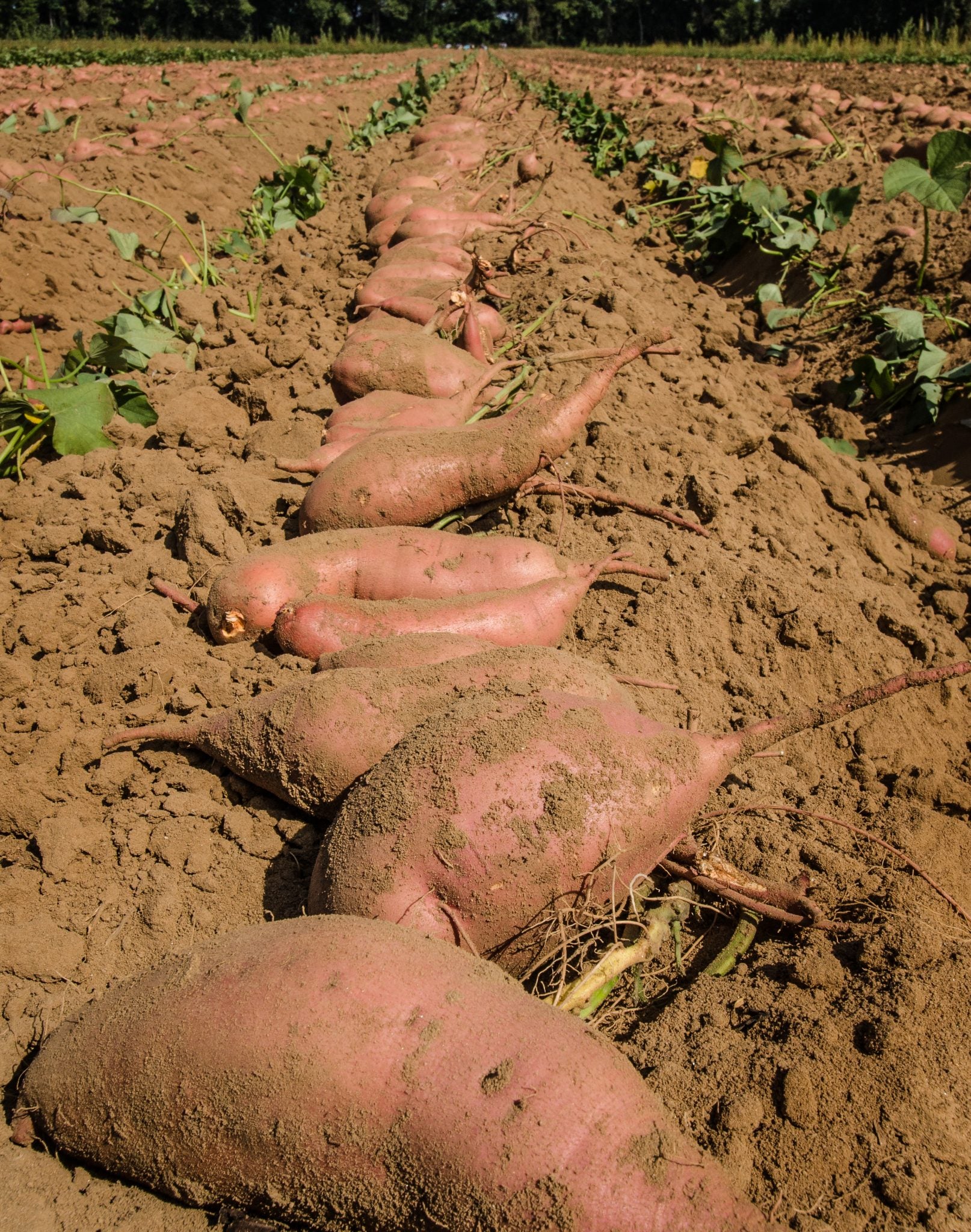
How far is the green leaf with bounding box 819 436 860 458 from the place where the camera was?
3.50 metres

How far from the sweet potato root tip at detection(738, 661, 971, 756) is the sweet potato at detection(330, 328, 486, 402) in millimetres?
2097

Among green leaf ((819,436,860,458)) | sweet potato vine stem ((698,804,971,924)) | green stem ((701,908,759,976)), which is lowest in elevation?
green stem ((701,908,759,976))

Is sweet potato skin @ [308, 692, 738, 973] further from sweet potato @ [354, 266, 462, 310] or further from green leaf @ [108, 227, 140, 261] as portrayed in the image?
green leaf @ [108, 227, 140, 261]

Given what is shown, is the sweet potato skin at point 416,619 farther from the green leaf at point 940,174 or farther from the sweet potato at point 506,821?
the green leaf at point 940,174

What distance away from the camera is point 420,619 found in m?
2.14

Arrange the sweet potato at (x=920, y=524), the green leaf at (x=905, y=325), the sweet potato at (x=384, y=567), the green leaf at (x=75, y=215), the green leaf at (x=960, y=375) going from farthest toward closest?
the green leaf at (x=75, y=215) → the green leaf at (x=905, y=325) → the green leaf at (x=960, y=375) → the sweet potato at (x=920, y=524) → the sweet potato at (x=384, y=567)

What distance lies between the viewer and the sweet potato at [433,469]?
102 inches

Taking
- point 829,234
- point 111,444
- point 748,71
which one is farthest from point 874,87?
point 111,444

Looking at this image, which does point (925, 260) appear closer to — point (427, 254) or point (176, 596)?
point (427, 254)

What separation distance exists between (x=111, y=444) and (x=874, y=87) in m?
12.1

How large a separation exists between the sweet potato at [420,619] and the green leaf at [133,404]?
164cm

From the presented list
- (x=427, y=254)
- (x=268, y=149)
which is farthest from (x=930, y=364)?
(x=268, y=149)

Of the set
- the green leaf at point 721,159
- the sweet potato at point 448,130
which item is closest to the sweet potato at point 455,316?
the green leaf at point 721,159

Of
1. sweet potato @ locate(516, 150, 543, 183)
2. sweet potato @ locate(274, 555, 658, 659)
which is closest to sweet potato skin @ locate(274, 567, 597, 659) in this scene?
sweet potato @ locate(274, 555, 658, 659)
